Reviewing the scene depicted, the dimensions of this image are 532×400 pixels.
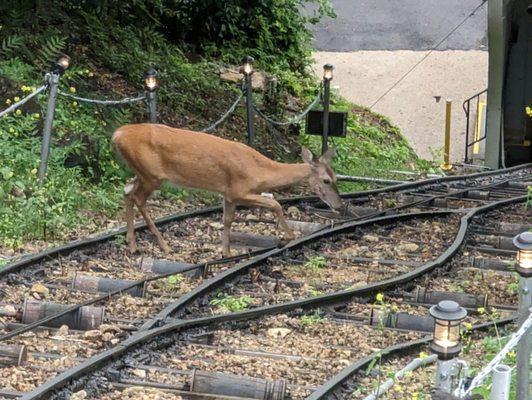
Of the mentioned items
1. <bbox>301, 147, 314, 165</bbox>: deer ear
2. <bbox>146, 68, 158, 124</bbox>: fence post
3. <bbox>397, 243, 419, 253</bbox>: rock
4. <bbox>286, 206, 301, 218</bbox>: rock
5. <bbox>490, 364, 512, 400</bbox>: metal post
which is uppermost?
<bbox>146, 68, 158, 124</bbox>: fence post

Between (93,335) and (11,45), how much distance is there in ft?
24.4

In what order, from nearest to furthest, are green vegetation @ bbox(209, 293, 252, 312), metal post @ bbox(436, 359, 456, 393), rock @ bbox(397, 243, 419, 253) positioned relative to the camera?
1. metal post @ bbox(436, 359, 456, 393)
2. green vegetation @ bbox(209, 293, 252, 312)
3. rock @ bbox(397, 243, 419, 253)

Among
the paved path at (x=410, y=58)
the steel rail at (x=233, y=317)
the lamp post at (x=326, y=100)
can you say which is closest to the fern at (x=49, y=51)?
the lamp post at (x=326, y=100)

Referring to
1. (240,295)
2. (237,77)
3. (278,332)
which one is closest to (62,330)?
(278,332)

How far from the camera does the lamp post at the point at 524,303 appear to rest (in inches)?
232

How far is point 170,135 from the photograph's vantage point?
1148 cm

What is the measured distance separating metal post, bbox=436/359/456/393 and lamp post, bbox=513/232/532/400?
1.50ft

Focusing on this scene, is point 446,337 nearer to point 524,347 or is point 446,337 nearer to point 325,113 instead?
point 524,347

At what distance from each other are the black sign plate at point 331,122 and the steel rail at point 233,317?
3884 millimetres

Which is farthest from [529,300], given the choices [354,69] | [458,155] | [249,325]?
[354,69]

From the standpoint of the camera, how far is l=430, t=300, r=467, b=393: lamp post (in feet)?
18.3

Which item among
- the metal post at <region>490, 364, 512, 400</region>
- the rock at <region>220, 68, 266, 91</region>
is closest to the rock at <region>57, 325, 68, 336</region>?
the metal post at <region>490, 364, 512, 400</region>

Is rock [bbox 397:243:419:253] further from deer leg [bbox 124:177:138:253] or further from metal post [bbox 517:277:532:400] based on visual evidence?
metal post [bbox 517:277:532:400]

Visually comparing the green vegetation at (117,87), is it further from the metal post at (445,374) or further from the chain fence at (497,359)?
the chain fence at (497,359)
